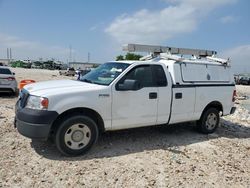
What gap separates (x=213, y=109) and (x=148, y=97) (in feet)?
7.89

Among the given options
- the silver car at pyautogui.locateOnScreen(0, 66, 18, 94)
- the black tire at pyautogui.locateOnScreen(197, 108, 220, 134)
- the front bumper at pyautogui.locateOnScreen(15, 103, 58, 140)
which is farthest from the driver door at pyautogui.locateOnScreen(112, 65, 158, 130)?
the silver car at pyautogui.locateOnScreen(0, 66, 18, 94)

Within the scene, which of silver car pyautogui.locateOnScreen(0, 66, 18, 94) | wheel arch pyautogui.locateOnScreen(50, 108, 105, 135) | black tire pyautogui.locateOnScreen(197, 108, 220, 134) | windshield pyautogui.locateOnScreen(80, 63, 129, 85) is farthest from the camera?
silver car pyautogui.locateOnScreen(0, 66, 18, 94)

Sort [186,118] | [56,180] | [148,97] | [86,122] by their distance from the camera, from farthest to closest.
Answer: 1. [186,118]
2. [148,97]
3. [86,122]
4. [56,180]

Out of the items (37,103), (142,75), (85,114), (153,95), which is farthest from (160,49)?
(37,103)

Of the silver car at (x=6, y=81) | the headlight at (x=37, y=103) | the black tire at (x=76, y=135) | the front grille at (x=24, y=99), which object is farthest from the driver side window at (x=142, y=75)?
the silver car at (x=6, y=81)

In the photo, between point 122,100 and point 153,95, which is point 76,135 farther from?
point 153,95

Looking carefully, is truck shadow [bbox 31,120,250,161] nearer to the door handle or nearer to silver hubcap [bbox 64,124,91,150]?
silver hubcap [bbox 64,124,91,150]

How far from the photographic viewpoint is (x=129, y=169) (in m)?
4.47

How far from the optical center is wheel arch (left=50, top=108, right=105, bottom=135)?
4.74 meters

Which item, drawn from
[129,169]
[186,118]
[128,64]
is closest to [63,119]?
[129,169]

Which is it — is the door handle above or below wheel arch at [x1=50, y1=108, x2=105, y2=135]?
above

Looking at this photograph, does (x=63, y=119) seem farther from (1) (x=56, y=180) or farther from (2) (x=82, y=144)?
(1) (x=56, y=180)

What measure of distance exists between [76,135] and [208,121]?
3788mm

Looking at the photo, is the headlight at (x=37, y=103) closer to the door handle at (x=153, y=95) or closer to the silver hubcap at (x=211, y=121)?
the door handle at (x=153, y=95)
